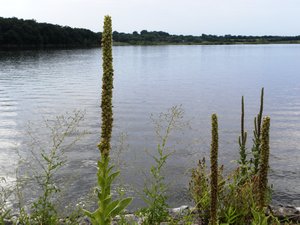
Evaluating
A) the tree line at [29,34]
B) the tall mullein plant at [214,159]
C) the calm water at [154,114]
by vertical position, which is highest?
the tree line at [29,34]

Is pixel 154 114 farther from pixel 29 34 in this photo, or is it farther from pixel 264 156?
pixel 29 34

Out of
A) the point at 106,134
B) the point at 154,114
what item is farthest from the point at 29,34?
the point at 106,134

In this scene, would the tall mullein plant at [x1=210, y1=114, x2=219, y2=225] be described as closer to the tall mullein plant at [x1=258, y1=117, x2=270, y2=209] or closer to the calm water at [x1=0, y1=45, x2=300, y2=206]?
the tall mullein plant at [x1=258, y1=117, x2=270, y2=209]

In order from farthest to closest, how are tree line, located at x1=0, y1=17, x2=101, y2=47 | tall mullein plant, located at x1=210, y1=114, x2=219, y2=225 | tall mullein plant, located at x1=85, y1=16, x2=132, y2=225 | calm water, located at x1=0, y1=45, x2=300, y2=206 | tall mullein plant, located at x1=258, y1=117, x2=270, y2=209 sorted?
tree line, located at x1=0, y1=17, x2=101, y2=47, calm water, located at x1=0, y1=45, x2=300, y2=206, tall mullein plant, located at x1=210, y1=114, x2=219, y2=225, tall mullein plant, located at x1=258, y1=117, x2=270, y2=209, tall mullein plant, located at x1=85, y1=16, x2=132, y2=225

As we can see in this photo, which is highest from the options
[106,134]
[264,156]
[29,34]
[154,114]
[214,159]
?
[29,34]

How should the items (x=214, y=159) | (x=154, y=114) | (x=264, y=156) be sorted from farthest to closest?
1. (x=154, y=114)
2. (x=214, y=159)
3. (x=264, y=156)

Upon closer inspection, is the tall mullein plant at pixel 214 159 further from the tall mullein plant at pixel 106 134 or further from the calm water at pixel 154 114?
the calm water at pixel 154 114

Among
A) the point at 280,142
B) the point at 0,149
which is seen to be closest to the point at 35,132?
the point at 0,149

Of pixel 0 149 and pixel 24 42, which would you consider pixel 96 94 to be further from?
pixel 24 42

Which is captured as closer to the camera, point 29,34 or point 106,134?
point 106,134

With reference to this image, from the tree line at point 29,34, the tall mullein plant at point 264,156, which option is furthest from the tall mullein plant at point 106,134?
the tree line at point 29,34

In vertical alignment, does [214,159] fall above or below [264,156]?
below

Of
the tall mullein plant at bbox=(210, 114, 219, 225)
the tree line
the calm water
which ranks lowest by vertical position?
the calm water

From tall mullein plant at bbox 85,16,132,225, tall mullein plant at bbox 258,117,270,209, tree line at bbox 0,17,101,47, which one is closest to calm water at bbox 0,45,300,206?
tall mullein plant at bbox 258,117,270,209
